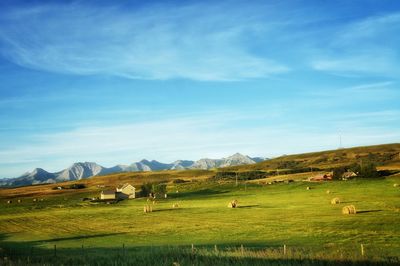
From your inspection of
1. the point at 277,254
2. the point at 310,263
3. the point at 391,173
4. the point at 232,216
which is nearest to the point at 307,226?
the point at 232,216

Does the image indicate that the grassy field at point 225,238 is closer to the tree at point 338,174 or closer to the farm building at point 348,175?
the farm building at point 348,175

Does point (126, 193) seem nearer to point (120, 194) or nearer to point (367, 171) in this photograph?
point (120, 194)

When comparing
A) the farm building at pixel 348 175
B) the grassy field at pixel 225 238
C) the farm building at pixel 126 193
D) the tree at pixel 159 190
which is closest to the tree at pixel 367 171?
the farm building at pixel 348 175

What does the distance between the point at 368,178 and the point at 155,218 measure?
6634 cm

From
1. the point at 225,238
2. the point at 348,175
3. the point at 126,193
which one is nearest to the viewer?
the point at 225,238

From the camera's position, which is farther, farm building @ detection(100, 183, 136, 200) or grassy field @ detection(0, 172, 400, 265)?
farm building @ detection(100, 183, 136, 200)

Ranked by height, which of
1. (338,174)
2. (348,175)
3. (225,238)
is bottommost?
(225,238)

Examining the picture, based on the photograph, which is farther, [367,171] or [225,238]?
[367,171]

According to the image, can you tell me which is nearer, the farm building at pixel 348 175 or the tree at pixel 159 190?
the farm building at pixel 348 175

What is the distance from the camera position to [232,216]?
6128cm

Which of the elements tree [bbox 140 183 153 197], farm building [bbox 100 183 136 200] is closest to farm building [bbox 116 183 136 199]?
farm building [bbox 100 183 136 200]

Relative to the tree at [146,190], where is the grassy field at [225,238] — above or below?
below

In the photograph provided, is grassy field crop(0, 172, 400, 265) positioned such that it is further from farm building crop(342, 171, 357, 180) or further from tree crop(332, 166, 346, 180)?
tree crop(332, 166, 346, 180)

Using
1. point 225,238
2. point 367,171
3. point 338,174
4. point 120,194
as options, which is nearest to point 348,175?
point 338,174
